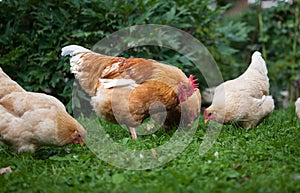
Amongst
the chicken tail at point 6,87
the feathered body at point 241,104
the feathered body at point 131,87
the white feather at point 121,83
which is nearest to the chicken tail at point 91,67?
the feathered body at point 131,87

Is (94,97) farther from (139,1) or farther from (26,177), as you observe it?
(139,1)

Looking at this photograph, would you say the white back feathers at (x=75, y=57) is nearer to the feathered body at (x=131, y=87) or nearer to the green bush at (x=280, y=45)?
the feathered body at (x=131, y=87)

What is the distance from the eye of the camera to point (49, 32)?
726cm

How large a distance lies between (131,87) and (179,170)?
1544 millimetres

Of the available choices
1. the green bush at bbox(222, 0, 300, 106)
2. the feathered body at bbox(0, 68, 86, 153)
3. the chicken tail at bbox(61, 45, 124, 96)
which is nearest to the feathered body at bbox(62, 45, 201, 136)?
the chicken tail at bbox(61, 45, 124, 96)

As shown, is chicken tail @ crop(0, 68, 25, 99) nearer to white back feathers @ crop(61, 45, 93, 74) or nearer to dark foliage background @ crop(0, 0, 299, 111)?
white back feathers @ crop(61, 45, 93, 74)

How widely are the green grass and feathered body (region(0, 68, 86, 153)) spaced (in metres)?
0.20

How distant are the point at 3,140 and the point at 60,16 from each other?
3.49 m

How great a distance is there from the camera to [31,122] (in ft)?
14.0

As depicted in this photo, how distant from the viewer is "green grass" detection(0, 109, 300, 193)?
3.41m

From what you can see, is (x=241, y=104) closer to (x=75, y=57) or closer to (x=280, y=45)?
(x=75, y=57)

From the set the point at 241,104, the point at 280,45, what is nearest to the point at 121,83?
the point at 241,104

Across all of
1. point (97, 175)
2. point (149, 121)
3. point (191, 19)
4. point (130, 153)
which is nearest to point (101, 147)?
point (130, 153)

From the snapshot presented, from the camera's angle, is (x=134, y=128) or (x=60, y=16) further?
(x=60, y=16)
